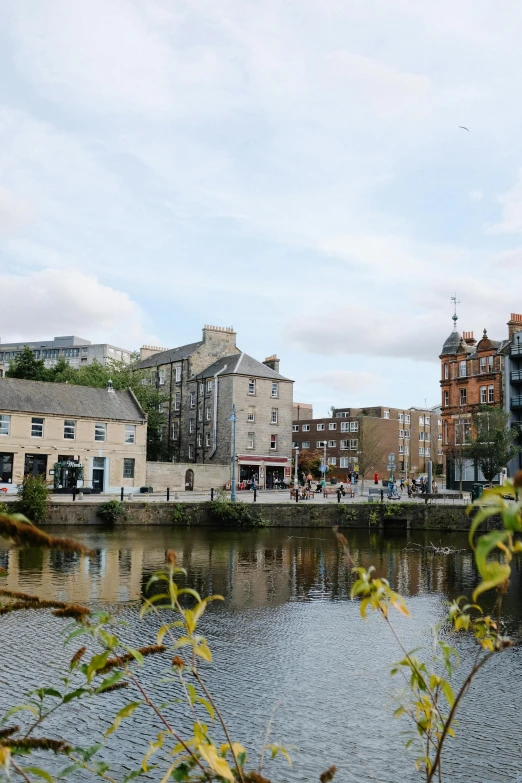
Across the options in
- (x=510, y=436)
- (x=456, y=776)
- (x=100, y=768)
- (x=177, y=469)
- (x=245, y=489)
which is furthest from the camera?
(x=245, y=489)

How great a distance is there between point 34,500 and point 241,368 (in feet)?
112

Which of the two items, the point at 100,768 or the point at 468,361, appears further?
the point at 468,361

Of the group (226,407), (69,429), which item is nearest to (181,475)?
(226,407)

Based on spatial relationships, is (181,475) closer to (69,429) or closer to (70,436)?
(70,436)

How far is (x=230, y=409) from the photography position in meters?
68.2

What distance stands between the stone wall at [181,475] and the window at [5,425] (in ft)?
Result: 43.4

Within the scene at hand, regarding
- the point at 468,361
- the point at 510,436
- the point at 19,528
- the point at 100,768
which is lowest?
the point at 100,768

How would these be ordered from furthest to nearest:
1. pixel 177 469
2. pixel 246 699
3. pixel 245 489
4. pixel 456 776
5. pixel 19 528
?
pixel 245 489, pixel 177 469, pixel 246 699, pixel 456 776, pixel 19 528

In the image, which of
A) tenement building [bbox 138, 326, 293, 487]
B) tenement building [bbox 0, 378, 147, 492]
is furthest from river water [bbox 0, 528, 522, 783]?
tenement building [bbox 138, 326, 293, 487]

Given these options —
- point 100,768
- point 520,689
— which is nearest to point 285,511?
point 520,689

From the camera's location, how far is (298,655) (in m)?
13.8

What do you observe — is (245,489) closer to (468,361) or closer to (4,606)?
(468,361)

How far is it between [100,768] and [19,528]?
1906 mm

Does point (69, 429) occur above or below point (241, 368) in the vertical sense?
below
